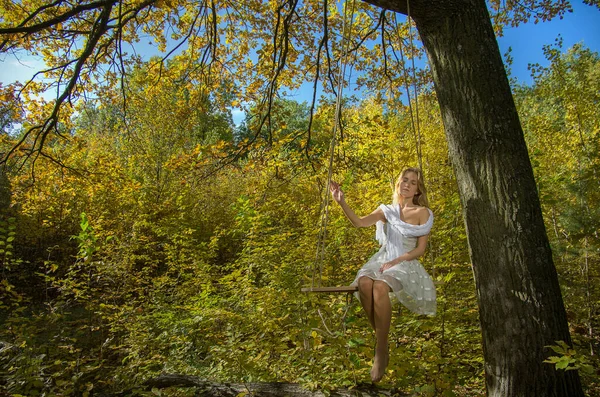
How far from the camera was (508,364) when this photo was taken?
1663 mm

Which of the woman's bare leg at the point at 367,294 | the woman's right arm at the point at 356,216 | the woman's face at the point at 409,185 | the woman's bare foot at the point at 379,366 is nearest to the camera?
the woman's bare foot at the point at 379,366

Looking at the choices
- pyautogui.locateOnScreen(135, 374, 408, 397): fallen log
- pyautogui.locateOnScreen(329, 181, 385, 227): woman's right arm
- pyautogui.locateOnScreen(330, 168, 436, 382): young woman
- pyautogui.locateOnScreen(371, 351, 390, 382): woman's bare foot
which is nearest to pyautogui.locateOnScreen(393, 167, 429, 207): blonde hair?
pyautogui.locateOnScreen(330, 168, 436, 382): young woman

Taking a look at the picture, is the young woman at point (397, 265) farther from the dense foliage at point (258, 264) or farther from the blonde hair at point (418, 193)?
the dense foliage at point (258, 264)

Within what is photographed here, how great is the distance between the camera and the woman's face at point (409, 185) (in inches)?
105

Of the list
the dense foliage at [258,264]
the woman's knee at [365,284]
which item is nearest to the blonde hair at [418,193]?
the dense foliage at [258,264]

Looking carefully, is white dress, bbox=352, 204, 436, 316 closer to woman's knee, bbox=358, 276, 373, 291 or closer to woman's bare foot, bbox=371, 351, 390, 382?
woman's knee, bbox=358, 276, 373, 291

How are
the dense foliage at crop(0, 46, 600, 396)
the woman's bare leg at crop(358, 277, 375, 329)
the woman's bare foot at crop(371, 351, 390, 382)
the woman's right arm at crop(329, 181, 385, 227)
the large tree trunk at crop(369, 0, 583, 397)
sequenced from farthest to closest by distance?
the dense foliage at crop(0, 46, 600, 396)
the woman's right arm at crop(329, 181, 385, 227)
the woman's bare leg at crop(358, 277, 375, 329)
the woman's bare foot at crop(371, 351, 390, 382)
the large tree trunk at crop(369, 0, 583, 397)

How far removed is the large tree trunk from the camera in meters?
1.65

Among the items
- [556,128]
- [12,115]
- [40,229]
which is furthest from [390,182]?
[40,229]

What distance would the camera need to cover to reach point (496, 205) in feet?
5.73

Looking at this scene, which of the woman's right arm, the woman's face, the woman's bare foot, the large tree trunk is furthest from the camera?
the woman's face

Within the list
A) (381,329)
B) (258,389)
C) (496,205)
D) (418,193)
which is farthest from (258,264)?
(496,205)

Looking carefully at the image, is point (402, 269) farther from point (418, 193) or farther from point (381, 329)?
point (418, 193)

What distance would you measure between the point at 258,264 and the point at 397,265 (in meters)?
2.29
